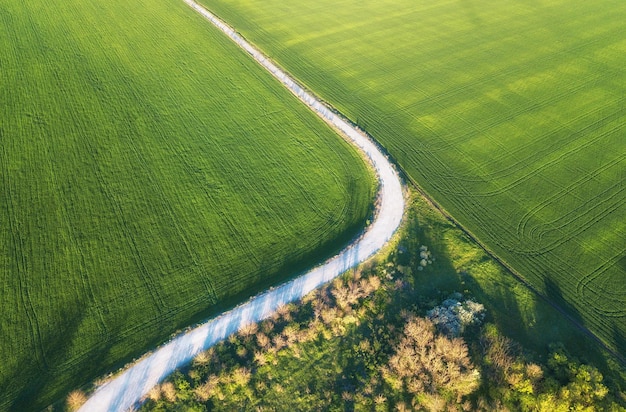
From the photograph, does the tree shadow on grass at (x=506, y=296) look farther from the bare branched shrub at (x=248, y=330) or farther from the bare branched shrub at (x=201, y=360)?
the bare branched shrub at (x=201, y=360)

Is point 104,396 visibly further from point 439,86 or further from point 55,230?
point 439,86

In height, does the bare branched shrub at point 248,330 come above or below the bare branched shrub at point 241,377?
above

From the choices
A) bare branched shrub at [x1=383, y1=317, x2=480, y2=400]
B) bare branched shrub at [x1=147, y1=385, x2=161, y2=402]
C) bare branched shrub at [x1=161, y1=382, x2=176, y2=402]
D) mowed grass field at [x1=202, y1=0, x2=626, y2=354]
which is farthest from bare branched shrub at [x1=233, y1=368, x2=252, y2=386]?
mowed grass field at [x1=202, y1=0, x2=626, y2=354]

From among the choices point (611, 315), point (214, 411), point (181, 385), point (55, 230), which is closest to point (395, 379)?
point (214, 411)

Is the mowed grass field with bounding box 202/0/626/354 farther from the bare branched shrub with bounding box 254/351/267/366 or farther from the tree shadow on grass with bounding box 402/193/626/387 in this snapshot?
the bare branched shrub with bounding box 254/351/267/366

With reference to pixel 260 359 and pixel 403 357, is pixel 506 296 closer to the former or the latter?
pixel 403 357

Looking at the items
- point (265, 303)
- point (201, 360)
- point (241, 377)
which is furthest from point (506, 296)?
point (201, 360)

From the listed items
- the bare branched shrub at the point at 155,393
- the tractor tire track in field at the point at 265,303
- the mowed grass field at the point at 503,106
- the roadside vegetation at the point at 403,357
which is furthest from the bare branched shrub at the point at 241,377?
the mowed grass field at the point at 503,106
